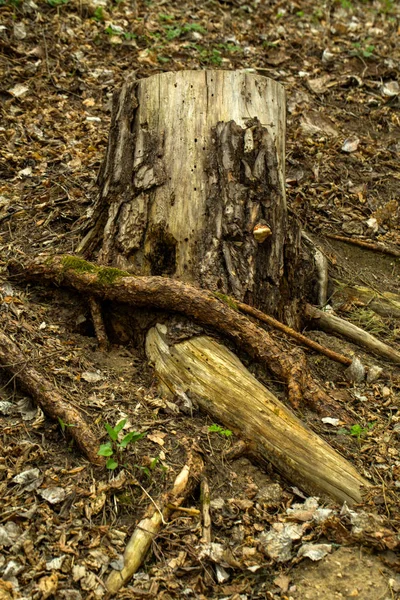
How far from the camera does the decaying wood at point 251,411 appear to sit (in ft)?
11.3

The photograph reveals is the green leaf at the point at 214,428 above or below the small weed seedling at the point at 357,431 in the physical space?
above

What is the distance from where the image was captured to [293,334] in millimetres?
4223

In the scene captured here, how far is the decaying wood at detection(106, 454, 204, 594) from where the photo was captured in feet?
9.37

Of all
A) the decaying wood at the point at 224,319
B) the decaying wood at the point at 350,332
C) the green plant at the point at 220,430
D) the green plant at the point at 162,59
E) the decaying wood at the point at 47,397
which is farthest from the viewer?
the green plant at the point at 162,59

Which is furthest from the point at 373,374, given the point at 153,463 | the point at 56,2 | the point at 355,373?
the point at 56,2

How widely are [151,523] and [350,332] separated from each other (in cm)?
234

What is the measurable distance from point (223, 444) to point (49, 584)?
49.7 inches

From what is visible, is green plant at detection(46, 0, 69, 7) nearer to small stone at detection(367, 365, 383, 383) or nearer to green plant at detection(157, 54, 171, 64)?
green plant at detection(157, 54, 171, 64)

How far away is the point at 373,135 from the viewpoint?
280 inches

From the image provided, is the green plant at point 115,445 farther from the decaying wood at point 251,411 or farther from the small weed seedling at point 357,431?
the small weed seedling at point 357,431

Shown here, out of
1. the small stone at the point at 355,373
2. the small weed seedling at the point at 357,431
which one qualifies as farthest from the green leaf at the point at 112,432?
the small stone at the point at 355,373

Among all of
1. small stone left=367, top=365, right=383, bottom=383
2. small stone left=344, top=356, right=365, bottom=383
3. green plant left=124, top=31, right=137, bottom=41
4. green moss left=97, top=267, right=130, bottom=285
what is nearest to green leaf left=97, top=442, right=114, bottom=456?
green moss left=97, top=267, right=130, bottom=285

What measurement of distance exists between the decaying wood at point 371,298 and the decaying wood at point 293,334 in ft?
2.81

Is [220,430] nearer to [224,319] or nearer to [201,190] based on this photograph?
[224,319]
